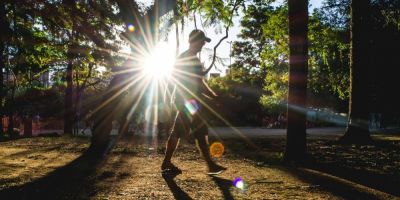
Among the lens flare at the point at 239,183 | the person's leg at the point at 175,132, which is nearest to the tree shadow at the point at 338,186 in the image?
the lens flare at the point at 239,183

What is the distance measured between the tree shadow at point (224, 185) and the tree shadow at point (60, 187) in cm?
146

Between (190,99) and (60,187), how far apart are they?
2.19 m

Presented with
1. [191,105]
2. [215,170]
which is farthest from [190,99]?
[215,170]

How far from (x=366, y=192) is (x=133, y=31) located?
5.80 m

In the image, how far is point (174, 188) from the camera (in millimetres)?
4898

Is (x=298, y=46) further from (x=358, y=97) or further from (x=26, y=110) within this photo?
(x=26, y=110)

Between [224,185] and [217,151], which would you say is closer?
[224,185]

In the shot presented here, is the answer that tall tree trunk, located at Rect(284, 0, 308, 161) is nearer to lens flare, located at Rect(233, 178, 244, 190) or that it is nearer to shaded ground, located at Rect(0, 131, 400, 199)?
shaded ground, located at Rect(0, 131, 400, 199)

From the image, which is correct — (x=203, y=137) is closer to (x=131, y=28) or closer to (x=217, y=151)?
(x=131, y=28)

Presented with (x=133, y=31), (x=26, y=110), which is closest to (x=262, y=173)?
(x=133, y=31)

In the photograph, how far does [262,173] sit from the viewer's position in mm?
6418

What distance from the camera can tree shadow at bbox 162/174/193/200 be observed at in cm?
441

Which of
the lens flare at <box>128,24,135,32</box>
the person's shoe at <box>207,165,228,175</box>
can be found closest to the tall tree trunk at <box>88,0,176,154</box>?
the lens flare at <box>128,24,135,32</box>

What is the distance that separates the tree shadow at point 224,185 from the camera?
4.50 metres
